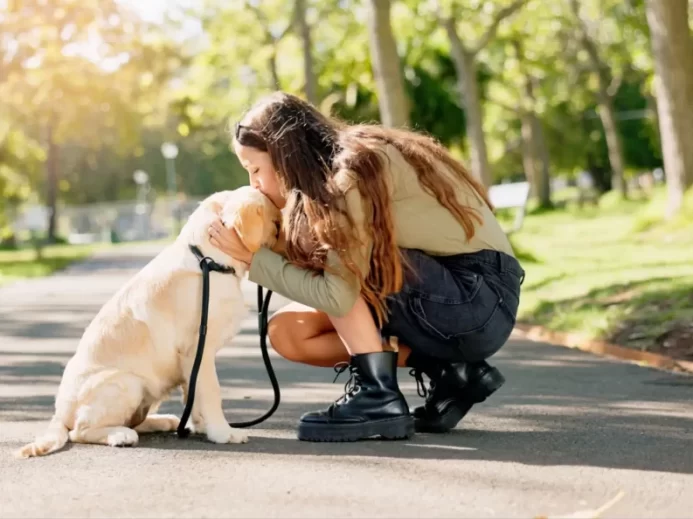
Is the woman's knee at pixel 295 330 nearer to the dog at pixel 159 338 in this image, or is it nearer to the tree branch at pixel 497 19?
the dog at pixel 159 338

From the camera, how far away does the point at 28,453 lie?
17.4 ft

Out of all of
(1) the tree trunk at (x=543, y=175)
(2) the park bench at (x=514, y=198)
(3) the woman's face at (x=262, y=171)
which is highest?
(3) the woman's face at (x=262, y=171)

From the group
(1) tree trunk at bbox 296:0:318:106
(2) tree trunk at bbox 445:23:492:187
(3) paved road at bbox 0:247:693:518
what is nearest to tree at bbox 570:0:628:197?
(2) tree trunk at bbox 445:23:492:187

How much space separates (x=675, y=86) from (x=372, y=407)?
1655 cm

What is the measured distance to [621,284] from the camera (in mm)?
12398

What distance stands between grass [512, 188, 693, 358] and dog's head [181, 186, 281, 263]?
4.45m

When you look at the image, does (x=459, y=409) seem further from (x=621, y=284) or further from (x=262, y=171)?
(x=621, y=284)

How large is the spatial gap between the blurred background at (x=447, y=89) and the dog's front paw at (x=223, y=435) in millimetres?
4387

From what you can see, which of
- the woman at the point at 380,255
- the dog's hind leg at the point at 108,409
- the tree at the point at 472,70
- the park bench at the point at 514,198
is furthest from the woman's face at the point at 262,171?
the tree at the point at 472,70

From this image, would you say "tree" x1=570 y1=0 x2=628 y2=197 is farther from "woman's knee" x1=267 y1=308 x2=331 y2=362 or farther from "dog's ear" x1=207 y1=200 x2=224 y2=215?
"dog's ear" x1=207 y1=200 x2=224 y2=215

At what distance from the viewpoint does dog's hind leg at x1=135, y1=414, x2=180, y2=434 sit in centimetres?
584

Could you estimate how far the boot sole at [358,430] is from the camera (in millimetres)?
5426

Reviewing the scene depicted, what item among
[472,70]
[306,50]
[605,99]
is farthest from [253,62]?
[605,99]

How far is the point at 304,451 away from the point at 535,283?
32.3 ft
